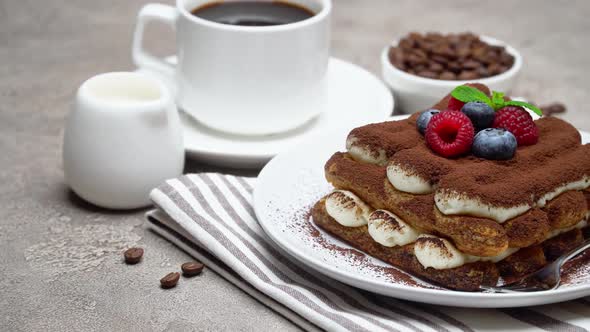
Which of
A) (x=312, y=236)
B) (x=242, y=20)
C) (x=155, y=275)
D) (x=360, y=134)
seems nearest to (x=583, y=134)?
(x=360, y=134)

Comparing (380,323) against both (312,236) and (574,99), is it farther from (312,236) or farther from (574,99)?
(574,99)

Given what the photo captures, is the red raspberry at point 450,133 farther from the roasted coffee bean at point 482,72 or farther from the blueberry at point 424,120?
the roasted coffee bean at point 482,72

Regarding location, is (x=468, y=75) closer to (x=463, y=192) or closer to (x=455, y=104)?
(x=455, y=104)

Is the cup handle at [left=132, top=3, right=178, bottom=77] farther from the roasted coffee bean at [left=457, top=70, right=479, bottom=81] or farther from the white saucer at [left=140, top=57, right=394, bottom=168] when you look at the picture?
the roasted coffee bean at [left=457, top=70, right=479, bottom=81]

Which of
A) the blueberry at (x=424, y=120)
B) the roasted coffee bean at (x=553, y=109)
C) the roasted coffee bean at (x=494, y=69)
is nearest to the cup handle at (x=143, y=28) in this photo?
the blueberry at (x=424, y=120)

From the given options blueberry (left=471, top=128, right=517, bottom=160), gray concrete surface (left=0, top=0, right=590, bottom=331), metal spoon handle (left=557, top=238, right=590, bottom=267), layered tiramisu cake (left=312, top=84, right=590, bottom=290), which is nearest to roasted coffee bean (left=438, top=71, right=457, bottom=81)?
gray concrete surface (left=0, top=0, right=590, bottom=331)

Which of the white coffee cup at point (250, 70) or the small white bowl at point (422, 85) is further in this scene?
the small white bowl at point (422, 85)
